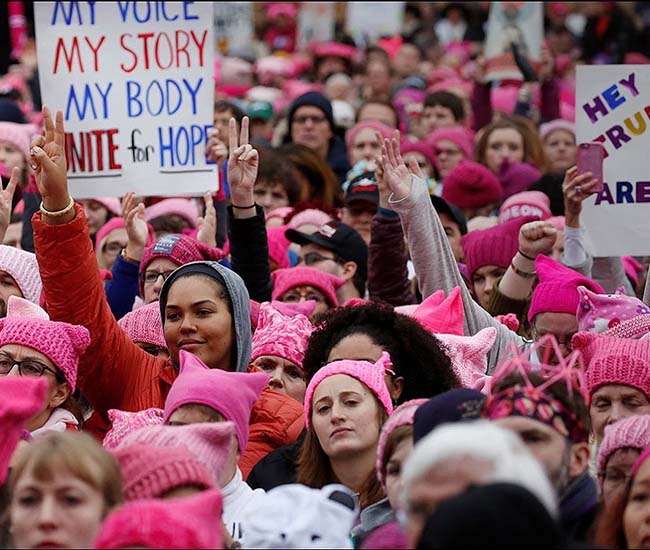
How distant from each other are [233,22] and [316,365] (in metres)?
12.3

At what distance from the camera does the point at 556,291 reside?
751cm

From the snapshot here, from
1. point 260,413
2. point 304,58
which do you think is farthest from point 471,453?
point 304,58

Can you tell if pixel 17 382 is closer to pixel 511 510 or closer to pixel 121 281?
pixel 511 510

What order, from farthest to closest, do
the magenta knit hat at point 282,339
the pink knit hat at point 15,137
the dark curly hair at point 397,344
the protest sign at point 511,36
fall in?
the protest sign at point 511,36 < the pink knit hat at point 15,137 < the magenta knit hat at point 282,339 < the dark curly hair at point 397,344

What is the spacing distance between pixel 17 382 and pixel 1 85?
10290mm

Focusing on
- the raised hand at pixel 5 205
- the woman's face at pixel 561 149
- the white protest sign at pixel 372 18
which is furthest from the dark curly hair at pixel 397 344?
the white protest sign at pixel 372 18

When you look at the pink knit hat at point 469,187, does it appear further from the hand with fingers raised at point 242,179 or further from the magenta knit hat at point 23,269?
the magenta knit hat at point 23,269

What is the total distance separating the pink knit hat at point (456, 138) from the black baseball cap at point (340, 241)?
151 inches

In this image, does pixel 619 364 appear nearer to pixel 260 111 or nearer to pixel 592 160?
pixel 592 160

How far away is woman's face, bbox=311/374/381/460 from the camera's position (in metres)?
6.12

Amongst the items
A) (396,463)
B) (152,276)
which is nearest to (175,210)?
(152,276)

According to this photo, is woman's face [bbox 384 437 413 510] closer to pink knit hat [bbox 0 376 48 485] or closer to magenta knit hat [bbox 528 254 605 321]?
pink knit hat [bbox 0 376 48 485]

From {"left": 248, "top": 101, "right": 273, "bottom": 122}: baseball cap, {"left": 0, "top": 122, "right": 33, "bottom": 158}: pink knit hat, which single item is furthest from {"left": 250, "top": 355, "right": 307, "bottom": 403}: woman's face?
{"left": 248, "top": 101, "right": 273, "bottom": 122}: baseball cap

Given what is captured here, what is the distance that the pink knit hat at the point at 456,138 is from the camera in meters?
12.8
